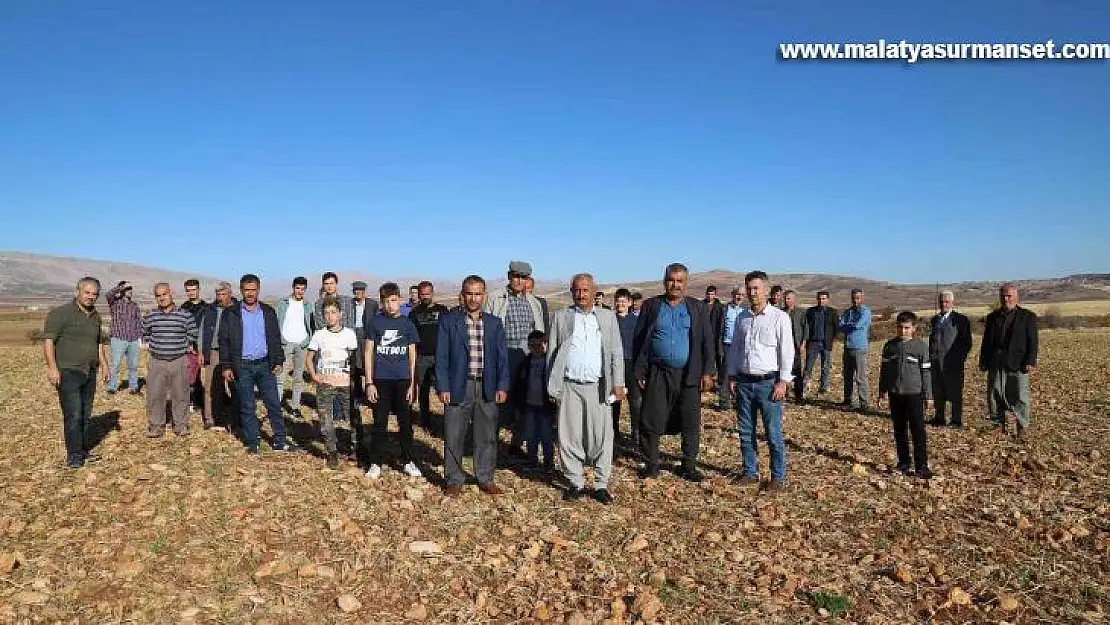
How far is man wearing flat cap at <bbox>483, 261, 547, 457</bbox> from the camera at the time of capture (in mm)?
8727

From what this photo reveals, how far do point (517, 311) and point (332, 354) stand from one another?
95.0 inches

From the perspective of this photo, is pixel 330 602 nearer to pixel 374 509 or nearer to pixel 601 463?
pixel 374 509

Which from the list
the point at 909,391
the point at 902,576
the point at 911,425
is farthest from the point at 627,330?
the point at 902,576

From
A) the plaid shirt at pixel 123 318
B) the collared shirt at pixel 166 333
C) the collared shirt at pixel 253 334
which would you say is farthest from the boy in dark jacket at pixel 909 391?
the plaid shirt at pixel 123 318

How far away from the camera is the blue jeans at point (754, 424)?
7.75 meters

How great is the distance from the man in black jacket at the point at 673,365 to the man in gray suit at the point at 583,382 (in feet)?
2.79

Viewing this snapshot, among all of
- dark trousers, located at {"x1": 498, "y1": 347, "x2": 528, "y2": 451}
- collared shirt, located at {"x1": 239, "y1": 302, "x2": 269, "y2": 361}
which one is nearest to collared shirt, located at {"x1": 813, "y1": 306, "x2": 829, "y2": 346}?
dark trousers, located at {"x1": 498, "y1": 347, "x2": 528, "y2": 451}

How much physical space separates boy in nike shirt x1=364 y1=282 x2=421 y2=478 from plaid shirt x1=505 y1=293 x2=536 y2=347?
4.15 ft

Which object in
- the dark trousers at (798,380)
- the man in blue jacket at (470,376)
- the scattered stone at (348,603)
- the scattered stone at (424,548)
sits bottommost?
the scattered stone at (348,603)

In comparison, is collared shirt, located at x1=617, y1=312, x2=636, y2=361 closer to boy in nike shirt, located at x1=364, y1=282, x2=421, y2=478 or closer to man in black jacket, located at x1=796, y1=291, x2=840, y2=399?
boy in nike shirt, located at x1=364, y1=282, x2=421, y2=478

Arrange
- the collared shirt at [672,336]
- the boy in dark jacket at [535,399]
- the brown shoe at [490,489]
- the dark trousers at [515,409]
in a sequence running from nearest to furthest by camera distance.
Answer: the brown shoe at [490,489] → the collared shirt at [672,336] → the boy in dark jacket at [535,399] → the dark trousers at [515,409]

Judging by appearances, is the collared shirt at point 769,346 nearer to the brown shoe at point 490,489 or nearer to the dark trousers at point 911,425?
the dark trousers at point 911,425

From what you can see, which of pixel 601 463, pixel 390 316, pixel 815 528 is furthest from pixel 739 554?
pixel 390 316

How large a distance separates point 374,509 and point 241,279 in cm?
405
